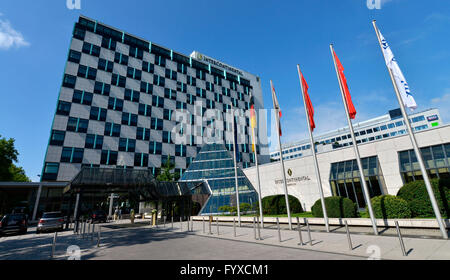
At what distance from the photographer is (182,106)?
54.0 metres

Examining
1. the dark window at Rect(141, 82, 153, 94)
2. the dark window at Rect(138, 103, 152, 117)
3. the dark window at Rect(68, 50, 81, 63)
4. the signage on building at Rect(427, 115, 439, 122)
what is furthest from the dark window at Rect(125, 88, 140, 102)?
the signage on building at Rect(427, 115, 439, 122)

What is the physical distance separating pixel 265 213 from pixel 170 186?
11919 mm

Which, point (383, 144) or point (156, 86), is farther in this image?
point (156, 86)

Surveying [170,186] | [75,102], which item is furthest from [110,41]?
[170,186]

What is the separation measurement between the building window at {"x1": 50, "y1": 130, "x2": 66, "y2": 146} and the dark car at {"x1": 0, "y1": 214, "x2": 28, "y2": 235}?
19720mm

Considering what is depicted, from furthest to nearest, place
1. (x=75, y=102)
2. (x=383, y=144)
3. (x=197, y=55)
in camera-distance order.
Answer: (x=197, y=55), (x=75, y=102), (x=383, y=144)

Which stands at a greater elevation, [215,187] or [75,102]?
[75,102]

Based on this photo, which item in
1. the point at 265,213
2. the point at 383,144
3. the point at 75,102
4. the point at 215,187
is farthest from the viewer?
the point at 75,102

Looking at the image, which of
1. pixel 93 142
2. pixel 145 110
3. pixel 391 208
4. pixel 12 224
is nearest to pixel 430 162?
pixel 391 208

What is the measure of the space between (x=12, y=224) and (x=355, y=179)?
33872 millimetres

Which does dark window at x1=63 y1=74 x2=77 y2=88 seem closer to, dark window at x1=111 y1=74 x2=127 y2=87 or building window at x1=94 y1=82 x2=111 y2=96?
building window at x1=94 y1=82 x2=111 y2=96

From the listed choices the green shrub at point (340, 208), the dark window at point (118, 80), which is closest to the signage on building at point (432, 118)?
the green shrub at point (340, 208)
